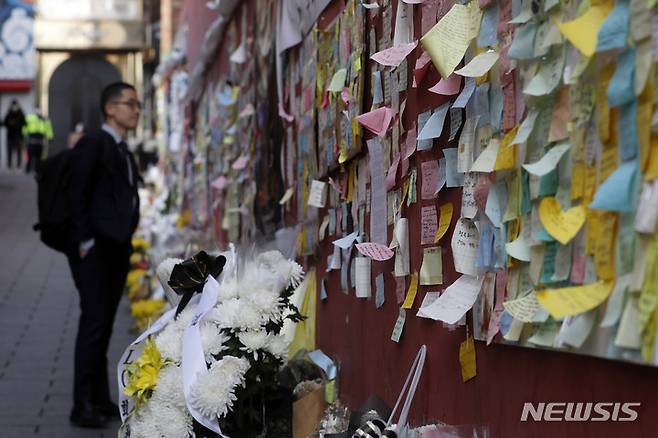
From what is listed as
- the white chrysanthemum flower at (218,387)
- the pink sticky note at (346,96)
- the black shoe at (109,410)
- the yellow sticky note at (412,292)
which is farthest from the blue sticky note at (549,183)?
the black shoe at (109,410)

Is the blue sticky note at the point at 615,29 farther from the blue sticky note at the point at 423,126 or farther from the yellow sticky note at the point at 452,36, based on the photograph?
the blue sticky note at the point at 423,126

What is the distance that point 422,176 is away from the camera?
11.8ft

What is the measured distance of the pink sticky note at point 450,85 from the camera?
3207mm

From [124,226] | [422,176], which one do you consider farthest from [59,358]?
[422,176]

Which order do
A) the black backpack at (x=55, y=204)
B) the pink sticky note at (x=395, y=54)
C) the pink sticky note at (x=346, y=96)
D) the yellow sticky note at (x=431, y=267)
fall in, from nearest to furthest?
the yellow sticky note at (x=431, y=267), the pink sticky note at (x=395, y=54), the pink sticky note at (x=346, y=96), the black backpack at (x=55, y=204)

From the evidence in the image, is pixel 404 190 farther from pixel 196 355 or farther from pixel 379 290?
pixel 196 355

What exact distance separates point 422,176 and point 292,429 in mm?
1146

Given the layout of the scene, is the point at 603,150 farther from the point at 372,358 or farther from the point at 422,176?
the point at 372,358

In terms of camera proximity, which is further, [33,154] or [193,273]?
[33,154]

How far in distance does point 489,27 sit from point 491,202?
41 centimetres

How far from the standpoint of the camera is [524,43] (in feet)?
8.48

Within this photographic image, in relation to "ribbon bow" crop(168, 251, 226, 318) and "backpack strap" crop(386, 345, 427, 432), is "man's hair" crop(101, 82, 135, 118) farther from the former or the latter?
"backpack strap" crop(386, 345, 427, 432)

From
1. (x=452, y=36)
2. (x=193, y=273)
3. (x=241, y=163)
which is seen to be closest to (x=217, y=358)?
(x=193, y=273)

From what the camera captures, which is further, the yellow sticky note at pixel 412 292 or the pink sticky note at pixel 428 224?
the yellow sticky note at pixel 412 292
